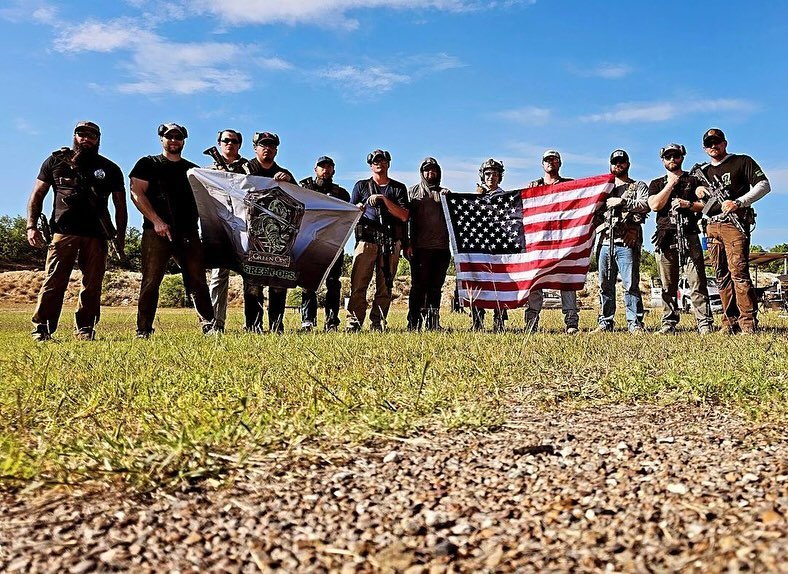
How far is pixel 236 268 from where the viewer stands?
862 centimetres

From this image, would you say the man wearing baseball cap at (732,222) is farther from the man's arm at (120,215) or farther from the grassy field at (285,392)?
the man's arm at (120,215)

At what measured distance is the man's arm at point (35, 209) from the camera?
304 inches

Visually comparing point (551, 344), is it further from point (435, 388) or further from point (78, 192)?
point (78, 192)

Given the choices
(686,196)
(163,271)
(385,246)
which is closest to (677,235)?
(686,196)

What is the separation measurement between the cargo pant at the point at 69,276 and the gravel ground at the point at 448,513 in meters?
6.02

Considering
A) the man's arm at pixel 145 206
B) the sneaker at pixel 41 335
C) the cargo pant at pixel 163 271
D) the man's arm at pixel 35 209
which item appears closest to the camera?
the sneaker at pixel 41 335

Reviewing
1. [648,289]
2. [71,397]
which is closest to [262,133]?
[71,397]

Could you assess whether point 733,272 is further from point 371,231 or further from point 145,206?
point 145,206

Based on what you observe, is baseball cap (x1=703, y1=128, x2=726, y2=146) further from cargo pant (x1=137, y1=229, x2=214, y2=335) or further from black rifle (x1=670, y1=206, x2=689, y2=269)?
cargo pant (x1=137, y1=229, x2=214, y2=335)

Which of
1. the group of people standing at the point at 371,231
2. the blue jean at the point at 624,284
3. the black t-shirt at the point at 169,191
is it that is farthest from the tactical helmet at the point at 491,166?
the black t-shirt at the point at 169,191

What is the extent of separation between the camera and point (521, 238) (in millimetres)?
9617

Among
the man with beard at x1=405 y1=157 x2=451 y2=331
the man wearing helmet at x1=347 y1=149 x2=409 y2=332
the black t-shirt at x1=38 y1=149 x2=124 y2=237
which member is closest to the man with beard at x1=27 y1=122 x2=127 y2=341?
the black t-shirt at x1=38 y1=149 x2=124 y2=237

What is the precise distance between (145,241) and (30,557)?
6.74 metres

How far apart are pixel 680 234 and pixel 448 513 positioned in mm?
7713
